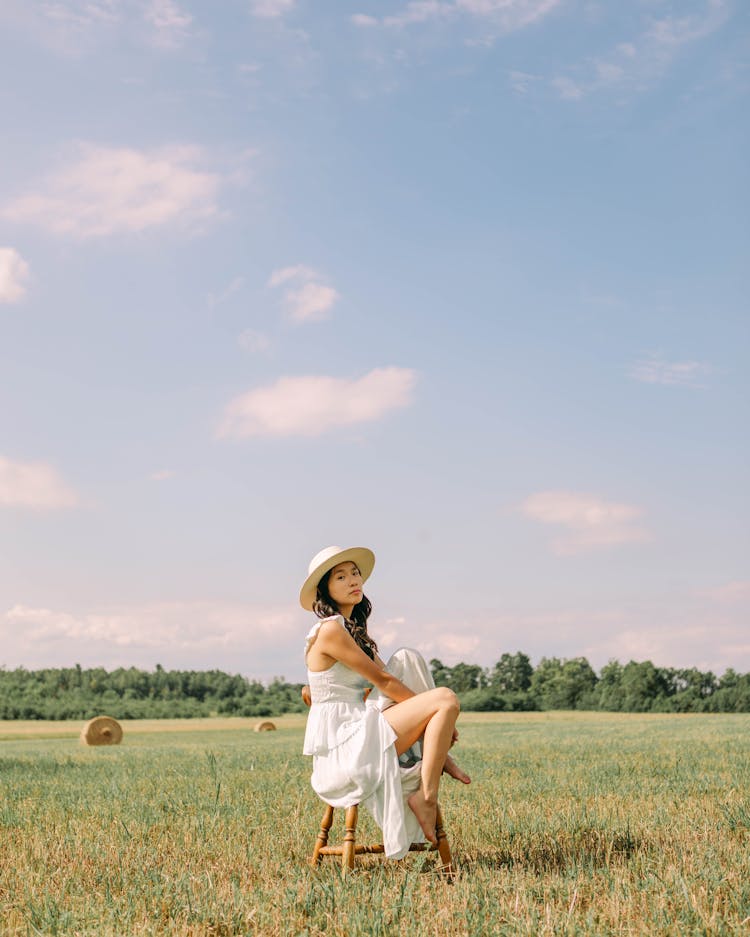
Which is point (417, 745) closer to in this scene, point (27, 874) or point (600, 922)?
point (600, 922)

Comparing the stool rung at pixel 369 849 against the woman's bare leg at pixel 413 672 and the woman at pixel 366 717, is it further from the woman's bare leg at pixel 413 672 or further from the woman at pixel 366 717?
the woman's bare leg at pixel 413 672

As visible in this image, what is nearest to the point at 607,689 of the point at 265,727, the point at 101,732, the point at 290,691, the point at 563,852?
the point at 290,691

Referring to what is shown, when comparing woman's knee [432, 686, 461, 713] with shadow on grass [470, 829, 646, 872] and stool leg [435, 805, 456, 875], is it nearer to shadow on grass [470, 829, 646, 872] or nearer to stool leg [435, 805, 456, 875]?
stool leg [435, 805, 456, 875]

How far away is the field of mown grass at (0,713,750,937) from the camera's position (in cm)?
468

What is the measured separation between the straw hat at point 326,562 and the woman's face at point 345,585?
0.16 feet

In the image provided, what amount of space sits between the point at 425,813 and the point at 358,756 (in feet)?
1.72

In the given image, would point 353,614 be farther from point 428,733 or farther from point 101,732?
point 101,732

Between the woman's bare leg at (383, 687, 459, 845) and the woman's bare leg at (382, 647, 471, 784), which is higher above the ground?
the woman's bare leg at (382, 647, 471, 784)

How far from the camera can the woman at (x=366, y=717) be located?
5.83m

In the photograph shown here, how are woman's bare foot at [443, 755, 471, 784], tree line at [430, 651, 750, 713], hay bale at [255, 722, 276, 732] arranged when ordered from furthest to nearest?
tree line at [430, 651, 750, 713] → hay bale at [255, 722, 276, 732] → woman's bare foot at [443, 755, 471, 784]

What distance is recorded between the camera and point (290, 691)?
73000 millimetres

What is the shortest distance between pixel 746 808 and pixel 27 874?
5.46 m

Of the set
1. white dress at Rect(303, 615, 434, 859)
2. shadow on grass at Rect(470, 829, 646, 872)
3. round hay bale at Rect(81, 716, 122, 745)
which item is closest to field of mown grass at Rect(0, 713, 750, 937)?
shadow on grass at Rect(470, 829, 646, 872)

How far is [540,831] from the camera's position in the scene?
23.2ft
